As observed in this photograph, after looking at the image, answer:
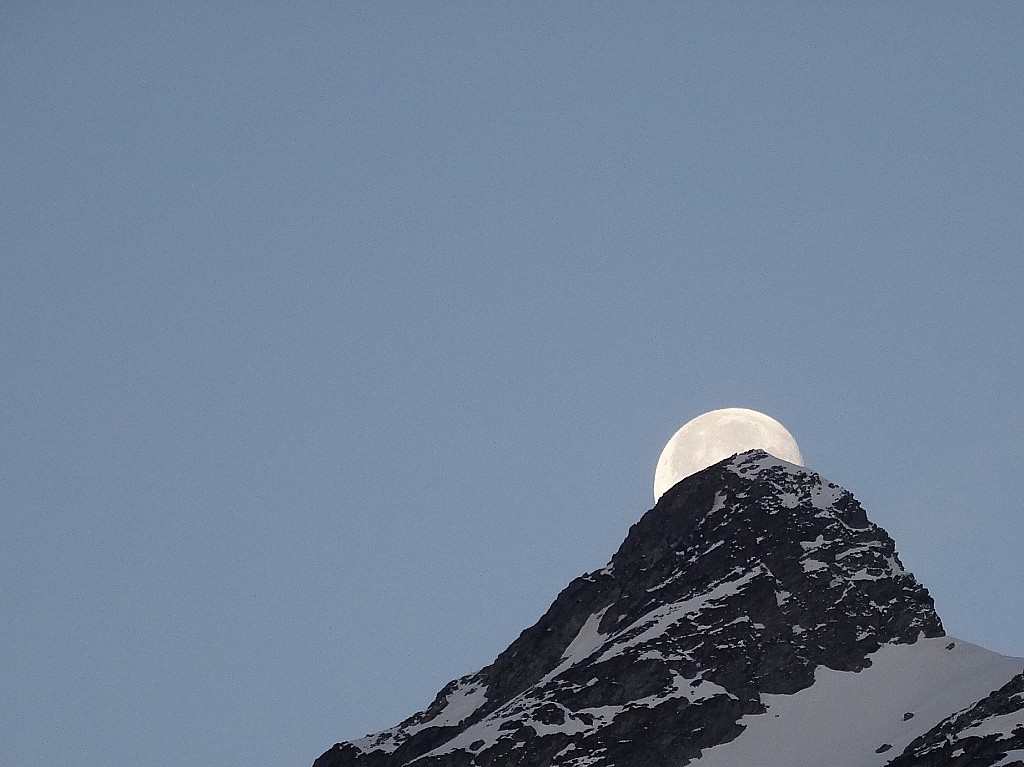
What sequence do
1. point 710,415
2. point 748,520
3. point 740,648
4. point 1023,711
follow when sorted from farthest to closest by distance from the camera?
point 710,415 → point 748,520 → point 740,648 → point 1023,711

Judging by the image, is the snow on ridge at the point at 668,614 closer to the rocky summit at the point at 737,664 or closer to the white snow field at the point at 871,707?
the rocky summit at the point at 737,664

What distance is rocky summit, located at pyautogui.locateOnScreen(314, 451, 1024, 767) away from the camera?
115 meters

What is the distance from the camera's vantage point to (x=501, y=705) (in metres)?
131

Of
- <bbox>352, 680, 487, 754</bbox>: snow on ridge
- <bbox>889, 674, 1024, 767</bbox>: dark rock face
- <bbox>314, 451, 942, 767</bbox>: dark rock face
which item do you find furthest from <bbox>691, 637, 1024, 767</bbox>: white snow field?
<bbox>352, 680, 487, 754</bbox>: snow on ridge

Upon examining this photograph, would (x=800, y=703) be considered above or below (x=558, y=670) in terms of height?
below

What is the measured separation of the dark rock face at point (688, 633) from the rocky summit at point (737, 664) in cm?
15

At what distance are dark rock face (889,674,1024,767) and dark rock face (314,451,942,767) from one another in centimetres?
1794

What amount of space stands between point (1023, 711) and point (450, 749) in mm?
38378

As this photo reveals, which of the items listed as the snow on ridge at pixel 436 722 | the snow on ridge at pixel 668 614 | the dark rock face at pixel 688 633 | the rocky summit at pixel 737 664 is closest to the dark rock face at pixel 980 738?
the rocky summit at pixel 737 664

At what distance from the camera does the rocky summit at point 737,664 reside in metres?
115

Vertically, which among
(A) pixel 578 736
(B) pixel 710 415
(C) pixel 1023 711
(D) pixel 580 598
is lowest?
(C) pixel 1023 711

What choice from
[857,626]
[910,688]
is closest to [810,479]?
[857,626]

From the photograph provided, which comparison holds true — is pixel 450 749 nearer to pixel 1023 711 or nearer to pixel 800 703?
pixel 800 703

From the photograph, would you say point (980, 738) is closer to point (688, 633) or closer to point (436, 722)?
point (688, 633)
